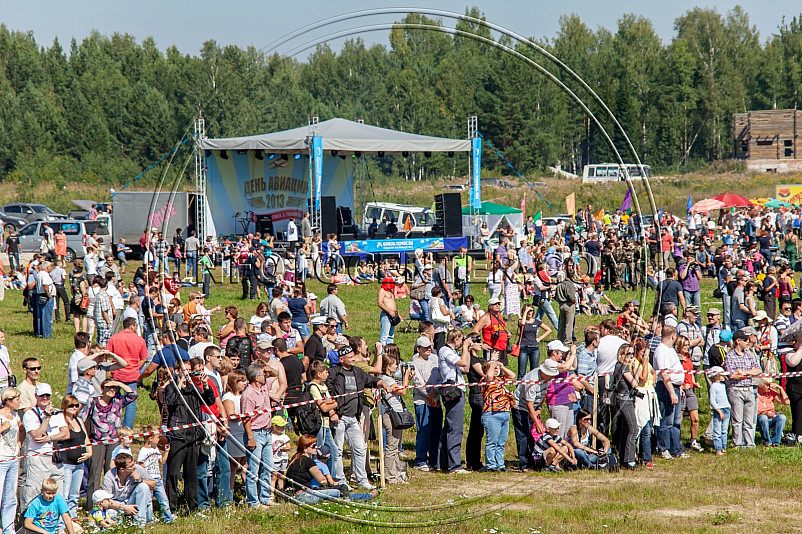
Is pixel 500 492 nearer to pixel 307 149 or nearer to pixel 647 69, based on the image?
pixel 647 69

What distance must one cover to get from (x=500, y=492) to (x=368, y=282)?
1573 centimetres

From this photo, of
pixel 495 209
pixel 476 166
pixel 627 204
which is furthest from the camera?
pixel 627 204

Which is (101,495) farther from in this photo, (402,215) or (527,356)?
(402,215)

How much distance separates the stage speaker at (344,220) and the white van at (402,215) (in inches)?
24.6

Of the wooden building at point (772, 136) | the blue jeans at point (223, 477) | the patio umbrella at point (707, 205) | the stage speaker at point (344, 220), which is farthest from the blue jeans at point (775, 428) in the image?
the wooden building at point (772, 136)

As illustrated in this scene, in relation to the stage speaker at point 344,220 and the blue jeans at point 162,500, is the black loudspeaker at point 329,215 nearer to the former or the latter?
the stage speaker at point 344,220

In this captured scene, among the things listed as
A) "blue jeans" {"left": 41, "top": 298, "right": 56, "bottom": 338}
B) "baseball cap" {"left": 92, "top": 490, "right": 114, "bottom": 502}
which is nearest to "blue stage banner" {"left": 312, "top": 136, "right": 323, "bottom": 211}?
"blue jeans" {"left": 41, "top": 298, "right": 56, "bottom": 338}

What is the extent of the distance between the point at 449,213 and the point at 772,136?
33.9 metres

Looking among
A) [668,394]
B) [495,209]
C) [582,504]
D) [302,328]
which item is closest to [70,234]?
[495,209]

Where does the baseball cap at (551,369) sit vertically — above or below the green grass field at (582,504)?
above

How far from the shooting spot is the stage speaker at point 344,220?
89.0 ft

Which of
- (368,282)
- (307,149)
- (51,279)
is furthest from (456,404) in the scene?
(307,149)

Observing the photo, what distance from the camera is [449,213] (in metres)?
26.6

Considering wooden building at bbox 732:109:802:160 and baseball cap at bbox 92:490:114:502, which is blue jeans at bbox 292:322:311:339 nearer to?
baseball cap at bbox 92:490:114:502
